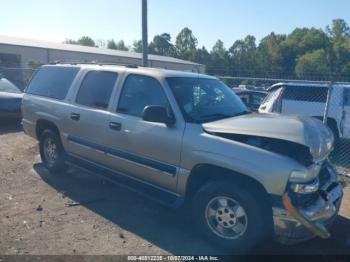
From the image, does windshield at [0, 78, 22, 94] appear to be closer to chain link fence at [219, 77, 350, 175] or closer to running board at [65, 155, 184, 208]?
chain link fence at [219, 77, 350, 175]

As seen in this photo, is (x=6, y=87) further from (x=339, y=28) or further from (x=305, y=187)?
(x=339, y=28)

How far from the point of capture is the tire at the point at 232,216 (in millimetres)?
3820

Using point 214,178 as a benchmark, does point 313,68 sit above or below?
above

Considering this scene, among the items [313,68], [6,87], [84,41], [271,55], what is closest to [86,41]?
[84,41]

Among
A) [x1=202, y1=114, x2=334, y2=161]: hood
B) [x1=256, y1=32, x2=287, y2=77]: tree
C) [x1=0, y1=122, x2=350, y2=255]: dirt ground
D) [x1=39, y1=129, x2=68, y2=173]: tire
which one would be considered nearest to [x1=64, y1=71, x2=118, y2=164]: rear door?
[x1=39, y1=129, x2=68, y2=173]: tire

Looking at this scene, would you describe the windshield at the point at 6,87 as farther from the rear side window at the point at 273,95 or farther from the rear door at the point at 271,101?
the rear side window at the point at 273,95

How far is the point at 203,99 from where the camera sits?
490 centimetres

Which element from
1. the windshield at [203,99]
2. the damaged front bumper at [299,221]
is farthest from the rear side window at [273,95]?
the damaged front bumper at [299,221]

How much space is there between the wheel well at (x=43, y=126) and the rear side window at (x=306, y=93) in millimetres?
6394

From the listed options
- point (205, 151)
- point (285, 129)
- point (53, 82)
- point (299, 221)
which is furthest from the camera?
point (53, 82)

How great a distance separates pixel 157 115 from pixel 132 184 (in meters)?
1.17

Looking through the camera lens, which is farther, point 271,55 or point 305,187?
point 271,55

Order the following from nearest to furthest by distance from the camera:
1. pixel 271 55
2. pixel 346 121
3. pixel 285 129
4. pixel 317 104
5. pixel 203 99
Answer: pixel 285 129 → pixel 203 99 → pixel 346 121 → pixel 317 104 → pixel 271 55

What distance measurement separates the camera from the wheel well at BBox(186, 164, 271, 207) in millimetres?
3906
